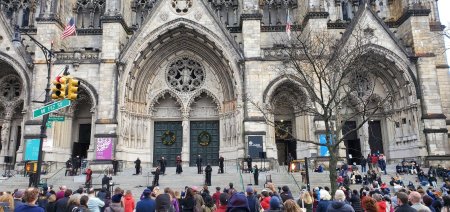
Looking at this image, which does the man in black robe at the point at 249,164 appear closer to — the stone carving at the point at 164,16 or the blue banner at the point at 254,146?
the blue banner at the point at 254,146

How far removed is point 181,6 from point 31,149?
45.4ft

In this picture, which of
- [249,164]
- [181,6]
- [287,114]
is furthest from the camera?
[287,114]

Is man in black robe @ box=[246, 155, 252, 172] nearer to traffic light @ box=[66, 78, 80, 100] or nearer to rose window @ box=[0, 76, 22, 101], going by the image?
traffic light @ box=[66, 78, 80, 100]

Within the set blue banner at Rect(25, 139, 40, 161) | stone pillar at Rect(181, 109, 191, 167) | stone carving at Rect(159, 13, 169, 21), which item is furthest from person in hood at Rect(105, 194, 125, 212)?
stone carving at Rect(159, 13, 169, 21)

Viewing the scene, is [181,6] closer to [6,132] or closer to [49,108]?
[6,132]

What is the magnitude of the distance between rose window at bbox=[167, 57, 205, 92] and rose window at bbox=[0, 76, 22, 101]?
37.1 ft

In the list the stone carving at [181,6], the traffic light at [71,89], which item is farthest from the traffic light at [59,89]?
the stone carving at [181,6]

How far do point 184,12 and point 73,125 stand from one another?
11469mm

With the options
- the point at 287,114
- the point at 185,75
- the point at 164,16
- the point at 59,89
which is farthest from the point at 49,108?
the point at 287,114

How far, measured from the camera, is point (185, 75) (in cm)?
2938

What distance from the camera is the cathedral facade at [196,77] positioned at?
2547 cm

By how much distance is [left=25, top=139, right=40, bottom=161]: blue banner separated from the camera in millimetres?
24250

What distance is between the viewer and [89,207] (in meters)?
7.63

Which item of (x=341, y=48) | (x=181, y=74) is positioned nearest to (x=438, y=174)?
(x=341, y=48)
